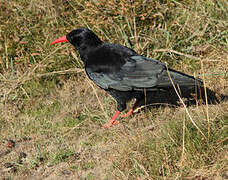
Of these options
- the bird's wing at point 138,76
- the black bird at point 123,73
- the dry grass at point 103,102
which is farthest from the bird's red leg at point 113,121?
the bird's wing at point 138,76

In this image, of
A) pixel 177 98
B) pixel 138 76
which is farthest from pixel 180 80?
pixel 177 98

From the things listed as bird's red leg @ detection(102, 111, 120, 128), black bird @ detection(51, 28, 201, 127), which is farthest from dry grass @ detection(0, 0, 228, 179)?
black bird @ detection(51, 28, 201, 127)

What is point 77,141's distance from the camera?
416 centimetres

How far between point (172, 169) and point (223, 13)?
3.77 m

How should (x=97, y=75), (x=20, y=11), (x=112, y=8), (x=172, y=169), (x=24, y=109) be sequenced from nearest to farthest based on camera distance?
(x=172, y=169) < (x=97, y=75) < (x=24, y=109) < (x=112, y=8) < (x=20, y=11)

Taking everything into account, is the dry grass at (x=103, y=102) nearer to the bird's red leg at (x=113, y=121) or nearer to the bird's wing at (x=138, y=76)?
the bird's red leg at (x=113, y=121)

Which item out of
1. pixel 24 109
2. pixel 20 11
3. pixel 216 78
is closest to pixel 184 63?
pixel 216 78

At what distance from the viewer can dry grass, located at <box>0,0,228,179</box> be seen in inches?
123

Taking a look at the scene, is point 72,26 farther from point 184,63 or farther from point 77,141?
point 77,141

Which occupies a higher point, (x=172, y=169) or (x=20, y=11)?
(x=20, y=11)

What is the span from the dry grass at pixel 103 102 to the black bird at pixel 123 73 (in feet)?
1.00

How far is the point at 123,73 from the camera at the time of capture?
439 centimetres

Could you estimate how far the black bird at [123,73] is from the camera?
164 inches

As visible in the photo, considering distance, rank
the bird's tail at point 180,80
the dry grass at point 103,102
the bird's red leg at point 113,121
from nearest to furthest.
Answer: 1. the dry grass at point 103,102
2. the bird's tail at point 180,80
3. the bird's red leg at point 113,121
